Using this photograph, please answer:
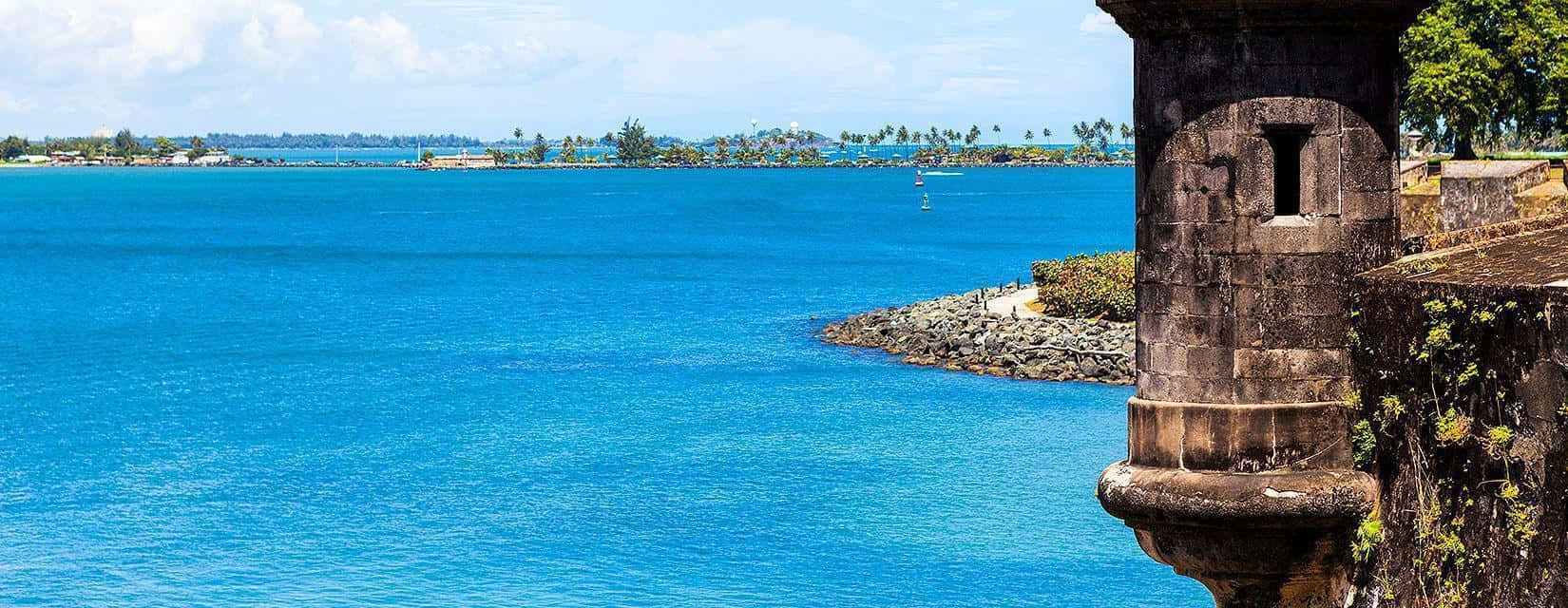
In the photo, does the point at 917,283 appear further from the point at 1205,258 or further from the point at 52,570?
the point at 1205,258

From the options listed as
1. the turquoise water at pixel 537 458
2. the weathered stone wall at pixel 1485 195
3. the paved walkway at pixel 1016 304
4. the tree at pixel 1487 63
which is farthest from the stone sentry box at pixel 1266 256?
the paved walkway at pixel 1016 304

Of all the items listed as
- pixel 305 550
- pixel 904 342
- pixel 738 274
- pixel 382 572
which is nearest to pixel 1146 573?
pixel 382 572

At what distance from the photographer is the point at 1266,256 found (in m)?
12.2

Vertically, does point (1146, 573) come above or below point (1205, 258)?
below

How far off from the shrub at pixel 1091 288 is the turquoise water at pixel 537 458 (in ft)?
18.0

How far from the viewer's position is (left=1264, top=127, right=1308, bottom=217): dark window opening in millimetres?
12344

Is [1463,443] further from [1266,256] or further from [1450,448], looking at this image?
[1266,256]

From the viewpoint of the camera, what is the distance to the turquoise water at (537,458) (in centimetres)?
3806

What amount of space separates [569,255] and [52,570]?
303 ft

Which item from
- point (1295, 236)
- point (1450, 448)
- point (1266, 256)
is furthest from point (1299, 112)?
point (1450, 448)

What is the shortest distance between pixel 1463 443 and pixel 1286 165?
245cm

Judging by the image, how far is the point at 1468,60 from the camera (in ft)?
178

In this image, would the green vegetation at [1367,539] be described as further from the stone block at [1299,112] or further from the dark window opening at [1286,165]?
the stone block at [1299,112]

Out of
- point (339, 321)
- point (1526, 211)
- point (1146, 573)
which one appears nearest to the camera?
point (1526, 211)
